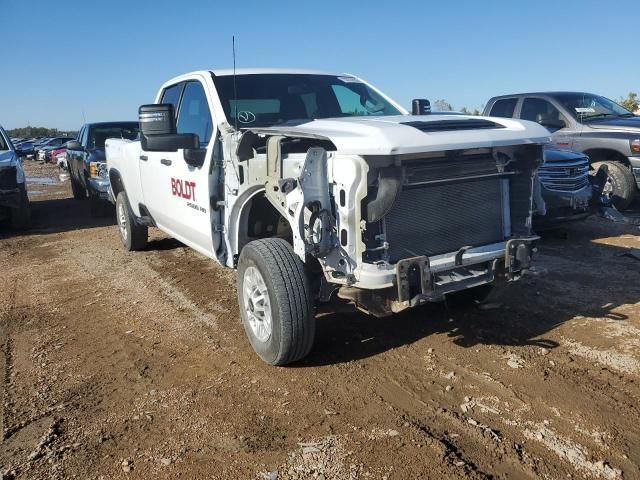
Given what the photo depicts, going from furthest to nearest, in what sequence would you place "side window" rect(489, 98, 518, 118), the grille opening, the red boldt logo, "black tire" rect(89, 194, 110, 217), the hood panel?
"black tire" rect(89, 194, 110, 217)
"side window" rect(489, 98, 518, 118)
the grille opening
the red boldt logo
the hood panel

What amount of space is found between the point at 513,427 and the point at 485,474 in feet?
1.60

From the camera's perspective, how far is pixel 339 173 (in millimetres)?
3424

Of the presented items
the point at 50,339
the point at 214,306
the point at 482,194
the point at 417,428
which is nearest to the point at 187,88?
the point at 214,306

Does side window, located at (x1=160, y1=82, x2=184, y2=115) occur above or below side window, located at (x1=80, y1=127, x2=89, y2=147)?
above

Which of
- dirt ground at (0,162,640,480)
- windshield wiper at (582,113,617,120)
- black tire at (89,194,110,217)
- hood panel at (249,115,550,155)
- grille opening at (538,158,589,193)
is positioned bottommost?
dirt ground at (0,162,640,480)

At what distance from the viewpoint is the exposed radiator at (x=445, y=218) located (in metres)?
3.65

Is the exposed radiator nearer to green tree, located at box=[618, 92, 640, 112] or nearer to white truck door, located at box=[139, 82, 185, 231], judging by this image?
white truck door, located at box=[139, 82, 185, 231]

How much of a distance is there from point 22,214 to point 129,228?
3.62 m

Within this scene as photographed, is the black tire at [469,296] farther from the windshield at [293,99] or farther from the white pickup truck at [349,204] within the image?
the windshield at [293,99]

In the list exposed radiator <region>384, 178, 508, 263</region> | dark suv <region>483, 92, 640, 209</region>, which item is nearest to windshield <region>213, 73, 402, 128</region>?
exposed radiator <region>384, 178, 508, 263</region>

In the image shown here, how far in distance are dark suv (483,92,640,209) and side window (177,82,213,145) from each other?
257 inches

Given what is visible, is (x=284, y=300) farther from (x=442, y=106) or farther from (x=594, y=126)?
(x=594, y=126)

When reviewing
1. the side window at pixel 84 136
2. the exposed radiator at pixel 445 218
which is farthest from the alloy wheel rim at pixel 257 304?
the side window at pixel 84 136

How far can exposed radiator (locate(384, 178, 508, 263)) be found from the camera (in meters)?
3.65
